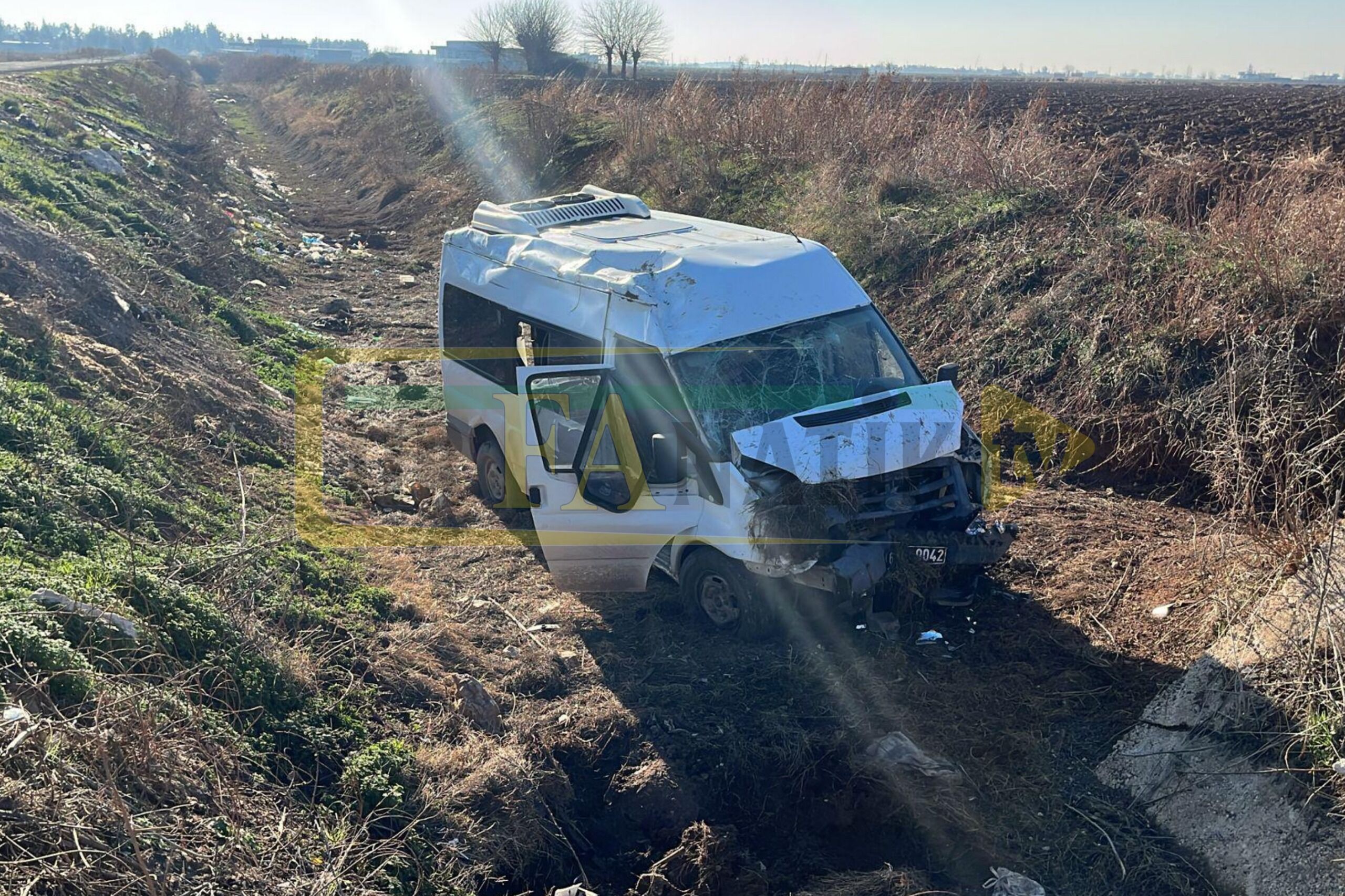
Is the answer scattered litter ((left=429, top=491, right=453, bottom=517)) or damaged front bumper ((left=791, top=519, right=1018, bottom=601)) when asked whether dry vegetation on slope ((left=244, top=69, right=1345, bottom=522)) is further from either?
scattered litter ((left=429, top=491, right=453, bottom=517))

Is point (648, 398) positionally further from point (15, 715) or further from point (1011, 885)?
point (15, 715)

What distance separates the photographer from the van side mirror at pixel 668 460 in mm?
5523

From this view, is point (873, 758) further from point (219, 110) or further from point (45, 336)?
point (219, 110)

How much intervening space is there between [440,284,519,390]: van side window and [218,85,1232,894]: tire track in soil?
1599mm

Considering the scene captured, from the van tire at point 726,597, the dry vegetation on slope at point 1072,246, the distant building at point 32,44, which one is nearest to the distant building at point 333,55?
the distant building at point 32,44

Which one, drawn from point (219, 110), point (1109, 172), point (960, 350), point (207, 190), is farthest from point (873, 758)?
point (219, 110)

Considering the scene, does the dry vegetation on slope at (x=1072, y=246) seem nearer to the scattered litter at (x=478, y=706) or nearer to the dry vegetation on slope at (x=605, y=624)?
the dry vegetation on slope at (x=605, y=624)

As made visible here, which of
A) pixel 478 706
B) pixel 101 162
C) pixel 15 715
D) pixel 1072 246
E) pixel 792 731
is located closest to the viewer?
pixel 15 715

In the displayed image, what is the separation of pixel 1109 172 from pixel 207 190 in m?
19.0

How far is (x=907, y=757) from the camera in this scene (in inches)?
180

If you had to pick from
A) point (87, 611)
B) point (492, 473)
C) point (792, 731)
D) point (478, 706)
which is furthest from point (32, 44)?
point (792, 731)

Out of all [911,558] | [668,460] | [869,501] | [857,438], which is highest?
[857,438]

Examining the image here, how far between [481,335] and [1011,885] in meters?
5.79

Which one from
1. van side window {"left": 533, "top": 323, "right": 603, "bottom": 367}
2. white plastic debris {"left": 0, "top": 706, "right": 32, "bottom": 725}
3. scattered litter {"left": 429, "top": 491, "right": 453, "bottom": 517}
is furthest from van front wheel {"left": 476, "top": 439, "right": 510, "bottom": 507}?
white plastic debris {"left": 0, "top": 706, "right": 32, "bottom": 725}
